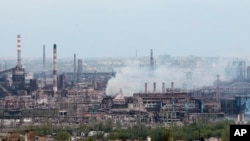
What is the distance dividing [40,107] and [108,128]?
464 inches

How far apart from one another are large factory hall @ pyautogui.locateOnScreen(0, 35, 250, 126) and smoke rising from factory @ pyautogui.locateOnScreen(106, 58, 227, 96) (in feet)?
7.63

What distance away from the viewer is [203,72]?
54.1 m

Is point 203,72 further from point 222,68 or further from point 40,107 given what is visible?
point 40,107

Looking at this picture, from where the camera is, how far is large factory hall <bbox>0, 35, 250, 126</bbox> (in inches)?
1307

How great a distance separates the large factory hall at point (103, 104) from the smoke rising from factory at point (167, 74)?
7.63 feet

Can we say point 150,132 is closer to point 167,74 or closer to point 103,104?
point 103,104

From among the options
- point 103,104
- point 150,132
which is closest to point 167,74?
point 103,104

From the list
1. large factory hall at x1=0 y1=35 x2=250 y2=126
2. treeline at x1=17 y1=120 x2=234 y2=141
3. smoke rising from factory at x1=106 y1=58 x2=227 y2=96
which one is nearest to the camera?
treeline at x1=17 y1=120 x2=234 y2=141

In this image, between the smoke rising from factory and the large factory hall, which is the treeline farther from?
the smoke rising from factory

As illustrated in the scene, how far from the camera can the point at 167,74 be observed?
53750 mm

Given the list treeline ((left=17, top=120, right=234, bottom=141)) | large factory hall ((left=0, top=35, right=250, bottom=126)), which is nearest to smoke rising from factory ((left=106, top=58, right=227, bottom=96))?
large factory hall ((left=0, top=35, right=250, bottom=126))

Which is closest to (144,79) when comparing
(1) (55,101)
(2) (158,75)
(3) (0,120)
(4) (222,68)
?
(2) (158,75)

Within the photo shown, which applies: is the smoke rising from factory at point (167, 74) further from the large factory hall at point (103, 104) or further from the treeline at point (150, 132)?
the treeline at point (150, 132)

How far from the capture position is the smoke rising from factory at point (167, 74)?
47281mm
